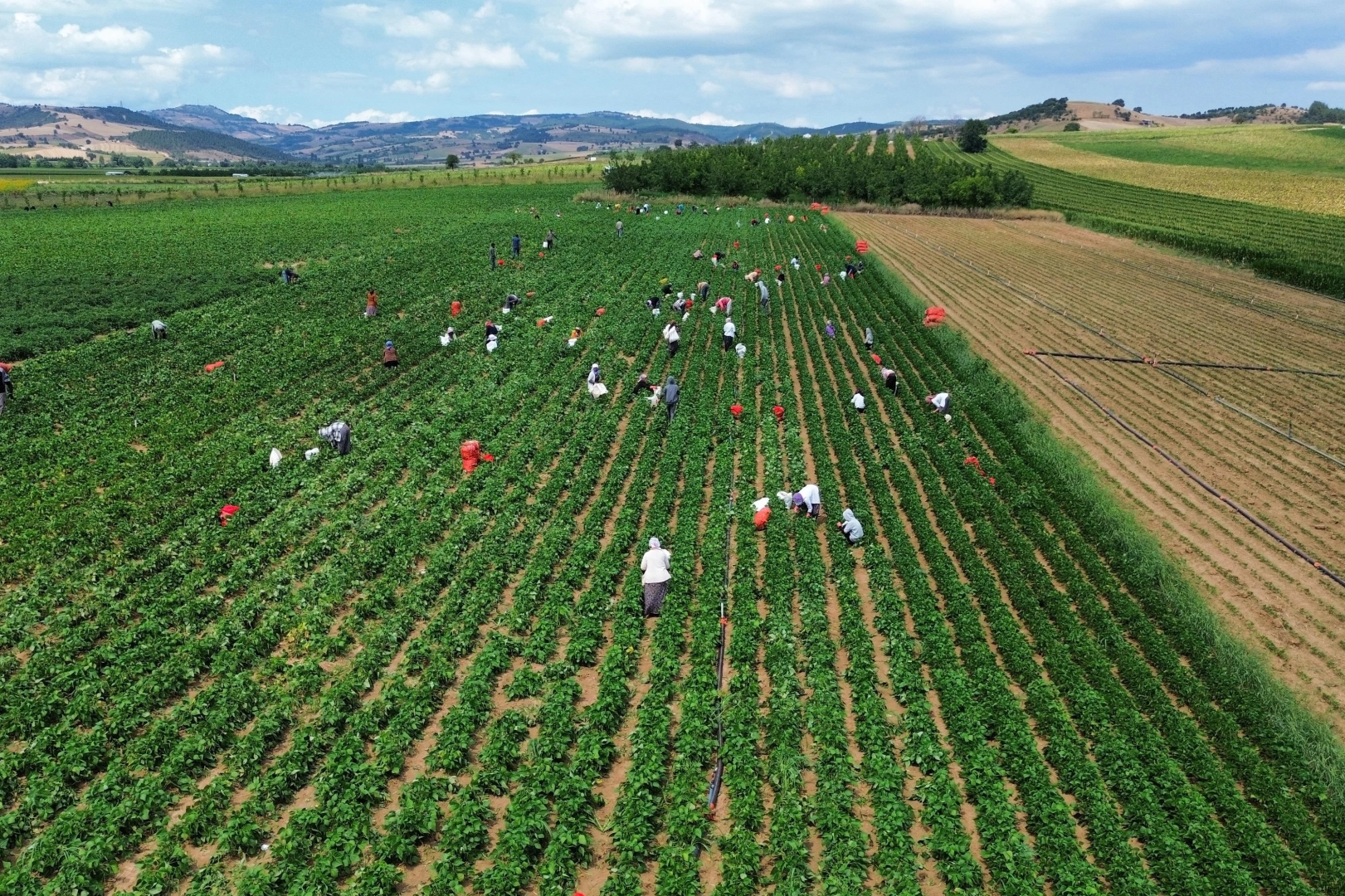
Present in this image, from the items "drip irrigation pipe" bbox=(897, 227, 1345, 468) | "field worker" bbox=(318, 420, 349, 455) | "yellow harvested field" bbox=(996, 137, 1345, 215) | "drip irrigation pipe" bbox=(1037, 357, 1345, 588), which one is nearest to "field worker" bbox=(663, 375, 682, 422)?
"field worker" bbox=(318, 420, 349, 455)

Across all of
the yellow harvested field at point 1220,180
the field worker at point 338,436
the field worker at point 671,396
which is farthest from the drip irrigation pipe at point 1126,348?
the yellow harvested field at point 1220,180

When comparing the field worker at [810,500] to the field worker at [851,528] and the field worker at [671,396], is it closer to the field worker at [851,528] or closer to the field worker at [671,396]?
the field worker at [851,528]

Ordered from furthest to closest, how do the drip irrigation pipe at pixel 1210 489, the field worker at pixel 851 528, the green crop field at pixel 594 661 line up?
the drip irrigation pipe at pixel 1210 489
the field worker at pixel 851 528
the green crop field at pixel 594 661

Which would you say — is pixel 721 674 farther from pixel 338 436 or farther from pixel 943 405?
pixel 943 405

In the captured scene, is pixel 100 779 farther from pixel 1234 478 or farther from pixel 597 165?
pixel 597 165

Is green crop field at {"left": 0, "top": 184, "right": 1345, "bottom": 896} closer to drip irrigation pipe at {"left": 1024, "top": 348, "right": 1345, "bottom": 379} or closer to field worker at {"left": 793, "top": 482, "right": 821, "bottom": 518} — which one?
field worker at {"left": 793, "top": 482, "right": 821, "bottom": 518}

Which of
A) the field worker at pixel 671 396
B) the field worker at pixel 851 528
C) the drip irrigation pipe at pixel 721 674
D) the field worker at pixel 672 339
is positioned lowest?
the drip irrigation pipe at pixel 721 674
